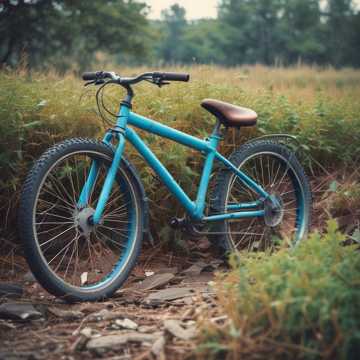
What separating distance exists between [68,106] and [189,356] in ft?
8.82

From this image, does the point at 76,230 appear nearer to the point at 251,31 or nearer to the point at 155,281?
the point at 155,281

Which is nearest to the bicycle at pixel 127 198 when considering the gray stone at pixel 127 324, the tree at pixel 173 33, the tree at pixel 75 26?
the gray stone at pixel 127 324

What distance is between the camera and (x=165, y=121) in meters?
4.65

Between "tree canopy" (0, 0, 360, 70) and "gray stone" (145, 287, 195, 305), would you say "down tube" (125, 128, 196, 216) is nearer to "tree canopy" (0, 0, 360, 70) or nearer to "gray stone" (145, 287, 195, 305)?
"gray stone" (145, 287, 195, 305)

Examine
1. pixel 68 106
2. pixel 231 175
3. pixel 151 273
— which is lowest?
pixel 151 273

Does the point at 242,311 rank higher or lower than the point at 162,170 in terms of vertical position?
lower

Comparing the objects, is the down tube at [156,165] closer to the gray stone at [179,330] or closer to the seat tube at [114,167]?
the seat tube at [114,167]

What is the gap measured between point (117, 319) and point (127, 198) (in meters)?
0.85

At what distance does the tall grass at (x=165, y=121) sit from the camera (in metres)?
4.18

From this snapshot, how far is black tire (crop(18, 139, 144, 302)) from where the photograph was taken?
307 centimetres

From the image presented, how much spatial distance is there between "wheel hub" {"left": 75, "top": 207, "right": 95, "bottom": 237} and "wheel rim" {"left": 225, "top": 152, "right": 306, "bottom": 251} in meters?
1.44

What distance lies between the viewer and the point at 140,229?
3586 mm

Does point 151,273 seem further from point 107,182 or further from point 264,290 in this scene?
point 264,290

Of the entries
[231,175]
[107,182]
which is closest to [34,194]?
[107,182]
